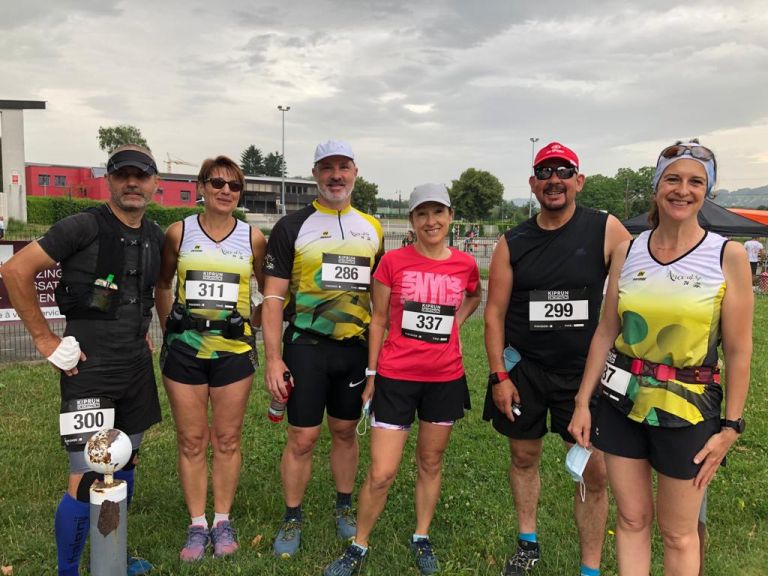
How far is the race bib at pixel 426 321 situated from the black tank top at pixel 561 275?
419 millimetres

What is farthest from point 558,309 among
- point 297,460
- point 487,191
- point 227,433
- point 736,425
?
point 487,191

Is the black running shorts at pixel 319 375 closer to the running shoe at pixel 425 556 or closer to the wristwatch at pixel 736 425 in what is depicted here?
the running shoe at pixel 425 556

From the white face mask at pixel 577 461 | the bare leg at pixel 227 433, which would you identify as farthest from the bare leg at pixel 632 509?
the bare leg at pixel 227 433

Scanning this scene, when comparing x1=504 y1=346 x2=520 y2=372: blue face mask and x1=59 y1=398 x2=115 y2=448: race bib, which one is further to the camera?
x1=504 y1=346 x2=520 y2=372: blue face mask

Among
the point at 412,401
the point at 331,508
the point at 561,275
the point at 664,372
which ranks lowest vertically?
the point at 331,508

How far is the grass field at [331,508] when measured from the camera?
304 centimetres

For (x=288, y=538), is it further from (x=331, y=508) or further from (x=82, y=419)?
(x=82, y=419)

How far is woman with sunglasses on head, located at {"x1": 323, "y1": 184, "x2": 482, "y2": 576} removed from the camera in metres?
2.85

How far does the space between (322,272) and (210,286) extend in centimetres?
62

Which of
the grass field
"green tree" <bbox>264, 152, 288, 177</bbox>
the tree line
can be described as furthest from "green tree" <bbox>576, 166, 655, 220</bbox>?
the grass field

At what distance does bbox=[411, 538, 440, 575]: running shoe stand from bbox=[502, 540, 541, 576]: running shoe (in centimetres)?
40

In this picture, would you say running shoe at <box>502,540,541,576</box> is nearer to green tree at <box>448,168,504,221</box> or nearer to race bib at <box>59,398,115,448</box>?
race bib at <box>59,398,115,448</box>

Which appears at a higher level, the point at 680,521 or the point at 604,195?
the point at 604,195

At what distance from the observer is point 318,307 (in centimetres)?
306
